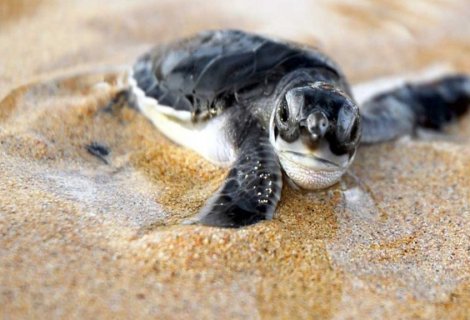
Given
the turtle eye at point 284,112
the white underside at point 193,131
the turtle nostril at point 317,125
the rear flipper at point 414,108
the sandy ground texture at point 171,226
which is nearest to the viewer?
the sandy ground texture at point 171,226

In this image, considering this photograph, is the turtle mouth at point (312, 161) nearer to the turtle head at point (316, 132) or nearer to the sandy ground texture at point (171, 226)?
the turtle head at point (316, 132)

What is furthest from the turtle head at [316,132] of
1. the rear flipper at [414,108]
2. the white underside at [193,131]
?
the rear flipper at [414,108]

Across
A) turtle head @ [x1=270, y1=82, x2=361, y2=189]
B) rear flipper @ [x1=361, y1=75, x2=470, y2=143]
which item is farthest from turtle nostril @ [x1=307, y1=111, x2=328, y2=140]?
rear flipper @ [x1=361, y1=75, x2=470, y2=143]

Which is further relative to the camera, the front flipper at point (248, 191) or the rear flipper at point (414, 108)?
the rear flipper at point (414, 108)

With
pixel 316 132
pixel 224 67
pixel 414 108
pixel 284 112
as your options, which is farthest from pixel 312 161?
pixel 414 108

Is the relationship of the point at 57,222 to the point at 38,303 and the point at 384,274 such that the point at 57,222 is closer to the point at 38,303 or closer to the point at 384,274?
the point at 38,303
